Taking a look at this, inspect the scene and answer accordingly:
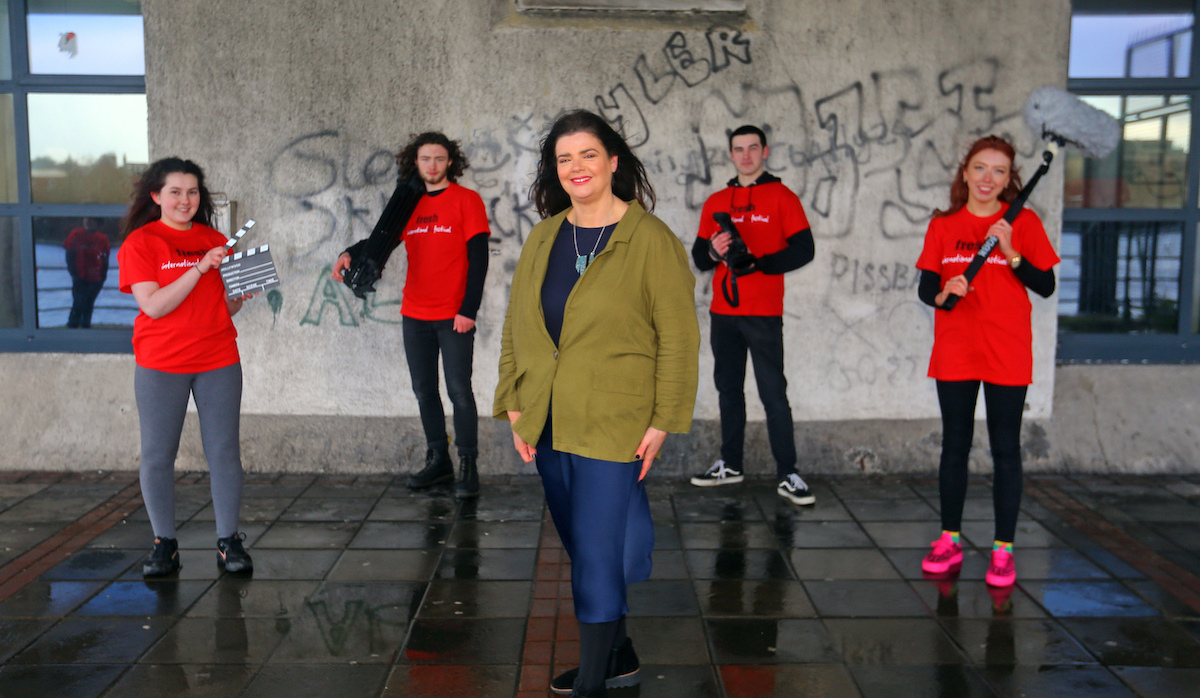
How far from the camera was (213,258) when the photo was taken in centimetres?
403

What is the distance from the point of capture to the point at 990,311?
4.12 m

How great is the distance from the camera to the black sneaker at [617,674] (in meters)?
3.19

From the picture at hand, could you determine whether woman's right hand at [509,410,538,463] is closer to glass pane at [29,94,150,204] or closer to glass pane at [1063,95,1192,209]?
glass pane at [29,94,150,204]

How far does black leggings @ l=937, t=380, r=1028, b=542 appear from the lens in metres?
4.16

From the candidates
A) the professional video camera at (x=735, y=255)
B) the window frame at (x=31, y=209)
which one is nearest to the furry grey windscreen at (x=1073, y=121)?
the professional video camera at (x=735, y=255)

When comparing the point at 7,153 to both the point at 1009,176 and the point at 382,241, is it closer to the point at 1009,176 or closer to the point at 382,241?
the point at 382,241

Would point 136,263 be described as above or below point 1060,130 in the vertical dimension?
below

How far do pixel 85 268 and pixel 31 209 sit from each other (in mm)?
479

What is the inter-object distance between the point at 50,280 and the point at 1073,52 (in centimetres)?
662

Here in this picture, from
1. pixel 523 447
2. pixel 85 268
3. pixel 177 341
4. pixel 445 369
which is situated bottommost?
pixel 445 369

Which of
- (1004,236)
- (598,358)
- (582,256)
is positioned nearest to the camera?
(598,358)

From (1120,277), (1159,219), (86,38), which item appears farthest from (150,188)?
(1159,219)

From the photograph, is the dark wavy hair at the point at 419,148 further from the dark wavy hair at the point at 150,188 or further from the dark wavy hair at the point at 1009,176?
the dark wavy hair at the point at 1009,176

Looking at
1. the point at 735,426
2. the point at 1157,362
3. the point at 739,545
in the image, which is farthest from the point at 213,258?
the point at 1157,362
